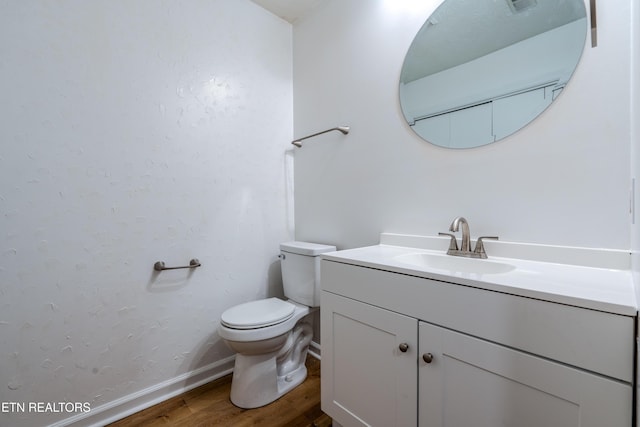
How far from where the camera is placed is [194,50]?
5.17ft

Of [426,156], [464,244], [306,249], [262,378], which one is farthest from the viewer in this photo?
[306,249]

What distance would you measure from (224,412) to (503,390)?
129 centimetres

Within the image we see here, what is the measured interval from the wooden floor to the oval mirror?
1.47 meters

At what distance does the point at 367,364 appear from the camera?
1.02 metres

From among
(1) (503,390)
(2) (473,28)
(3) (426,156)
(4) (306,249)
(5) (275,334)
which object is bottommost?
(5) (275,334)

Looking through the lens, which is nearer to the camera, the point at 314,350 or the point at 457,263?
the point at 457,263

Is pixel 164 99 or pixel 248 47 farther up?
pixel 248 47

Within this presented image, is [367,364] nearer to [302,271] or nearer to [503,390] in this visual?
[503,390]

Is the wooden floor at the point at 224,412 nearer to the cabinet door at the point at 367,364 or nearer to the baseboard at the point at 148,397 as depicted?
the baseboard at the point at 148,397

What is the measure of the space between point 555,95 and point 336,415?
4.90 ft

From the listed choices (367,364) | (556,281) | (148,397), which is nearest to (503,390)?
(556,281)

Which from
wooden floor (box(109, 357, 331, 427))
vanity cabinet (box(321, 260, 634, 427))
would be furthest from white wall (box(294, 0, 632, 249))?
wooden floor (box(109, 357, 331, 427))

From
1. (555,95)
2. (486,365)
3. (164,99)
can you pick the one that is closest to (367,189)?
(555,95)

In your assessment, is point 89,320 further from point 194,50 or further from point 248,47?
point 248,47
